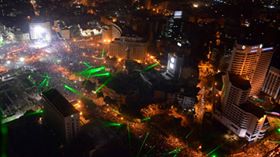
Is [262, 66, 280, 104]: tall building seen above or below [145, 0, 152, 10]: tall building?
below

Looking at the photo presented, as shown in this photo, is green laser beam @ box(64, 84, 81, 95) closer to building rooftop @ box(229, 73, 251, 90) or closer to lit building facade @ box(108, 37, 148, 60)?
lit building facade @ box(108, 37, 148, 60)

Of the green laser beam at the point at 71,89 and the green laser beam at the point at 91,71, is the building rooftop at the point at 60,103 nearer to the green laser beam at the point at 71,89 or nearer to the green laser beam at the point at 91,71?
the green laser beam at the point at 71,89

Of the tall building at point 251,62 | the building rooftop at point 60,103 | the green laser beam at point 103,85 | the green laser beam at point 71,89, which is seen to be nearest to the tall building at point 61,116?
the building rooftop at point 60,103

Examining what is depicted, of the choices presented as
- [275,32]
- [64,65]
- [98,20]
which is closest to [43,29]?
[64,65]

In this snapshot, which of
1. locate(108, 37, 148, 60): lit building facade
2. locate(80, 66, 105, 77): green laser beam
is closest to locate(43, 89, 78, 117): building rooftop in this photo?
locate(80, 66, 105, 77): green laser beam

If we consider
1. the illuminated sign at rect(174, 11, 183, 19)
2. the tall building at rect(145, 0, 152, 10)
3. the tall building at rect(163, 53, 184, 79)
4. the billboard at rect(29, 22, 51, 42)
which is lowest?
the tall building at rect(163, 53, 184, 79)

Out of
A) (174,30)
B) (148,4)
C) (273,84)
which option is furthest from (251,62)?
(148,4)

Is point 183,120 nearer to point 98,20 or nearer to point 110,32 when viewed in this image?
point 110,32
